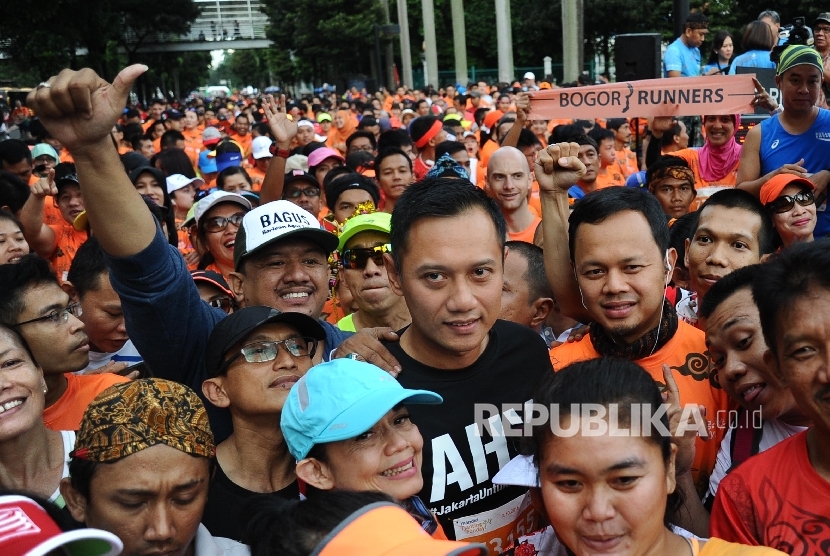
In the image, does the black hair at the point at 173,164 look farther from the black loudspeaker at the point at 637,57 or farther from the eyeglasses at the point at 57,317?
the eyeglasses at the point at 57,317

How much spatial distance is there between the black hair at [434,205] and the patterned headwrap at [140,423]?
818 mm

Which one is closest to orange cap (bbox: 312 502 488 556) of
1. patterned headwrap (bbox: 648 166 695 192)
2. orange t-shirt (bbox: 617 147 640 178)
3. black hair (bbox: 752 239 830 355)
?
black hair (bbox: 752 239 830 355)

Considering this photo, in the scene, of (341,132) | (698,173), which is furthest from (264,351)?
(341,132)

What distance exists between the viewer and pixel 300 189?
21.9 ft

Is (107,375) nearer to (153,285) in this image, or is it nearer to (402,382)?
(153,285)

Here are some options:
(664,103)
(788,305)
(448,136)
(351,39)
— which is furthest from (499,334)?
(351,39)

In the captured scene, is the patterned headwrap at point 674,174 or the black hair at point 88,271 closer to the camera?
the black hair at point 88,271

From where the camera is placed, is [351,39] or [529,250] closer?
[529,250]

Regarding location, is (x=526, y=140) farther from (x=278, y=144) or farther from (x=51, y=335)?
(x=51, y=335)

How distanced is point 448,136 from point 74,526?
935cm

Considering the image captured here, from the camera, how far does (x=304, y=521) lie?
6.15ft

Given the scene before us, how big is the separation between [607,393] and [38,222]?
5.29 metres

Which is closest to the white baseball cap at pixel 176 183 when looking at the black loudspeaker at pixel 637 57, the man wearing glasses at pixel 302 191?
the man wearing glasses at pixel 302 191

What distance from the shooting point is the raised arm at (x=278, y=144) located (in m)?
5.74
